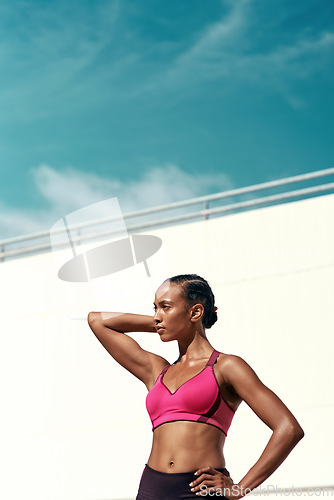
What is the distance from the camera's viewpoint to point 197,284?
98.7 inches

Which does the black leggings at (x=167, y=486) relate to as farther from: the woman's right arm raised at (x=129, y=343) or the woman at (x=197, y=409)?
the woman's right arm raised at (x=129, y=343)

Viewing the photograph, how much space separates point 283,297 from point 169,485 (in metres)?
3.64

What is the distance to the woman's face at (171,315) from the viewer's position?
7.89ft

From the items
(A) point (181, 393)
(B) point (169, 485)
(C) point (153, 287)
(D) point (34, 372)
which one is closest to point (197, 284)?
(A) point (181, 393)

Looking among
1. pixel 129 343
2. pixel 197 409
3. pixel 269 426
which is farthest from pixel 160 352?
pixel 269 426

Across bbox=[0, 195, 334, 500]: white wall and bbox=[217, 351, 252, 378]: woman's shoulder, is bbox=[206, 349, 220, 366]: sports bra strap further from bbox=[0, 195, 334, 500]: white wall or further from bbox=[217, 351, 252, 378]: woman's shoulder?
bbox=[0, 195, 334, 500]: white wall

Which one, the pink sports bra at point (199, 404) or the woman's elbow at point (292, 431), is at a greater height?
the pink sports bra at point (199, 404)

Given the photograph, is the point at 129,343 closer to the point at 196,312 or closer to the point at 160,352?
the point at 196,312

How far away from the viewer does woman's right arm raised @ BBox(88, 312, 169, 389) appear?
261cm

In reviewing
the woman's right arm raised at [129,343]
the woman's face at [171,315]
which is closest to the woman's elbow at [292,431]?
the woman's face at [171,315]

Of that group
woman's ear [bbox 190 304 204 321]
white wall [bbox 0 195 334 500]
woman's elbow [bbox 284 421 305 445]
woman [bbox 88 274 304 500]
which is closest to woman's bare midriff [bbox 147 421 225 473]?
woman [bbox 88 274 304 500]

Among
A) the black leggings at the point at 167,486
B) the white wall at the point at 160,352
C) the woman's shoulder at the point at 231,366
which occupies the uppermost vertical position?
the white wall at the point at 160,352

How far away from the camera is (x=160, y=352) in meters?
5.82

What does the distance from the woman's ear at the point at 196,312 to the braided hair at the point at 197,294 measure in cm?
2
